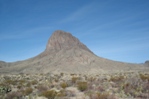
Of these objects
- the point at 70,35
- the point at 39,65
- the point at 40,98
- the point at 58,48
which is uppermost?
the point at 70,35

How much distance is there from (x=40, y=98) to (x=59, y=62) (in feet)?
235

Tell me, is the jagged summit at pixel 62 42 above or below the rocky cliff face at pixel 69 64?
above

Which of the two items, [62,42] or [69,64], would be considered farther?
[62,42]

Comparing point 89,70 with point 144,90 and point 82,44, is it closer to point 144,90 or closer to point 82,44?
point 82,44

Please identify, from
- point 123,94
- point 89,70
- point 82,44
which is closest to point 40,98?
point 123,94

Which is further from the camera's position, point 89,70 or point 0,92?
point 89,70

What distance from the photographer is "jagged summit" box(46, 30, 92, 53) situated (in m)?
104

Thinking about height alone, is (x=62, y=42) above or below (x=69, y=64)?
above

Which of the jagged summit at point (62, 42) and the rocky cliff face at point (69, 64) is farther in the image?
the jagged summit at point (62, 42)

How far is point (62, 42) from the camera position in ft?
352

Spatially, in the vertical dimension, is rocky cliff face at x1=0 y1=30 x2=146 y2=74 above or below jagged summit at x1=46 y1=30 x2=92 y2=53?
below

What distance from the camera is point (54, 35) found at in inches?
4461

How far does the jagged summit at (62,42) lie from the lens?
10438 cm

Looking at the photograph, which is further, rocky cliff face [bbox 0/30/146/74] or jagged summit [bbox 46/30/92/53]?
jagged summit [bbox 46/30/92/53]
